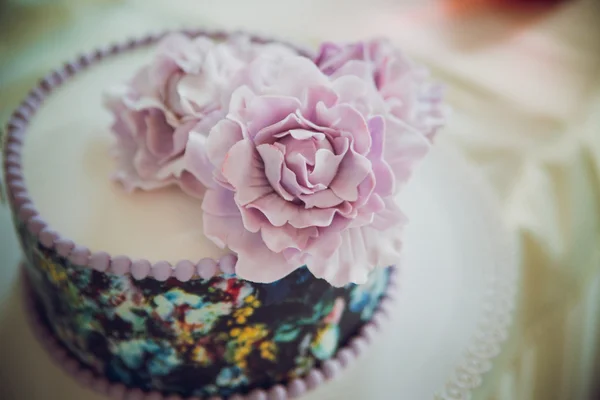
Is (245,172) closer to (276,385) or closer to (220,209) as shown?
(220,209)

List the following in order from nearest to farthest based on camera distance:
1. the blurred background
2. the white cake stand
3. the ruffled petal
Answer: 1. the ruffled petal
2. the white cake stand
3. the blurred background

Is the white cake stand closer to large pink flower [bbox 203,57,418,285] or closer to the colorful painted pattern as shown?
the colorful painted pattern

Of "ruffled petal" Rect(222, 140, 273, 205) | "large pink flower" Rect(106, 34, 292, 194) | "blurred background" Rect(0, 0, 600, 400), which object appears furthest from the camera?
"blurred background" Rect(0, 0, 600, 400)

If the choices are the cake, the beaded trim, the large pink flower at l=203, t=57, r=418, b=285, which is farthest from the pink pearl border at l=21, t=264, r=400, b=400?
the large pink flower at l=203, t=57, r=418, b=285

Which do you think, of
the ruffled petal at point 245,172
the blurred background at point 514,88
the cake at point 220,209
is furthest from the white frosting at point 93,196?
the blurred background at point 514,88

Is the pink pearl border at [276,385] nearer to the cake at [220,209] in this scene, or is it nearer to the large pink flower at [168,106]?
the cake at [220,209]

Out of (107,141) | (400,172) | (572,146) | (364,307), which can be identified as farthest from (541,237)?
(107,141)

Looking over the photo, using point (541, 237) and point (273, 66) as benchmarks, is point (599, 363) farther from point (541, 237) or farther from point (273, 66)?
point (273, 66)

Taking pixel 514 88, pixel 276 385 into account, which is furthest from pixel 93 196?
pixel 514 88
